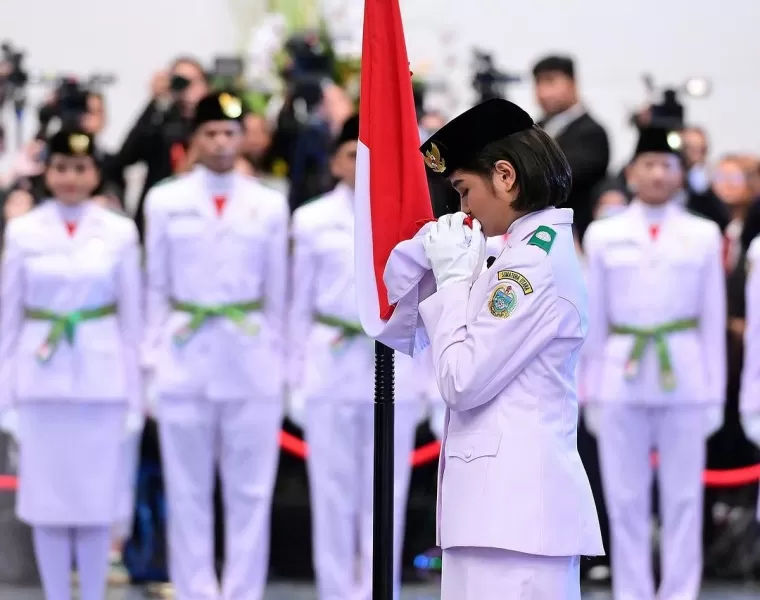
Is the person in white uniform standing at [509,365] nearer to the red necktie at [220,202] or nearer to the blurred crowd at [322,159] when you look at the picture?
the red necktie at [220,202]

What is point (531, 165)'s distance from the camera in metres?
2.68

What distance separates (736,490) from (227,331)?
7.50 ft

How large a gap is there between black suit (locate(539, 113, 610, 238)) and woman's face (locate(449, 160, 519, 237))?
3.47 m

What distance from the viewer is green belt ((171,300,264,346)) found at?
203 inches

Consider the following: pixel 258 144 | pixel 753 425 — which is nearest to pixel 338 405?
pixel 753 425

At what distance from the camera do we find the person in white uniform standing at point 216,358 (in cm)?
516

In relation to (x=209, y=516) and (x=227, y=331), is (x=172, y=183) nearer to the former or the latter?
(x=227, y=331)

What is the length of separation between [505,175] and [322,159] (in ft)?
11.8

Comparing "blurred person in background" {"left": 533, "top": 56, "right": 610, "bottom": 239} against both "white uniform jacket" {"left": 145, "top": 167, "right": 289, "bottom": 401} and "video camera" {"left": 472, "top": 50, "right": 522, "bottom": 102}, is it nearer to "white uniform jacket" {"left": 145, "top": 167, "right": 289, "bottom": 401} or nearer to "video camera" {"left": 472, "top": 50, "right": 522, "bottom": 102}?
"video camera" {"left": 472, "top": 50, "right": 522, "bottom": 102}

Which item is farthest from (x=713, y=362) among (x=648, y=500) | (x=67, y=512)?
(x=67, y=512)

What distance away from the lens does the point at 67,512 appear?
501 centimetres

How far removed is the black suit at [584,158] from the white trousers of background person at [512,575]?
3642 mm

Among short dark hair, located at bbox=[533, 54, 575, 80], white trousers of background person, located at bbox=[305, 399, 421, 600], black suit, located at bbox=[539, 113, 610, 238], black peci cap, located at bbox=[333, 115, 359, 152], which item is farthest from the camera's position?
short dark hair, located at bbox=[533, 54, 575, 80]

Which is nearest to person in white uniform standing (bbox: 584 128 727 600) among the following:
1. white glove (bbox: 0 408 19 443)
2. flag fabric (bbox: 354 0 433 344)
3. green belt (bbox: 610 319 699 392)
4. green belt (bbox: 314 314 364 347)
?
green belt (bbox: 610 319 699 392)
